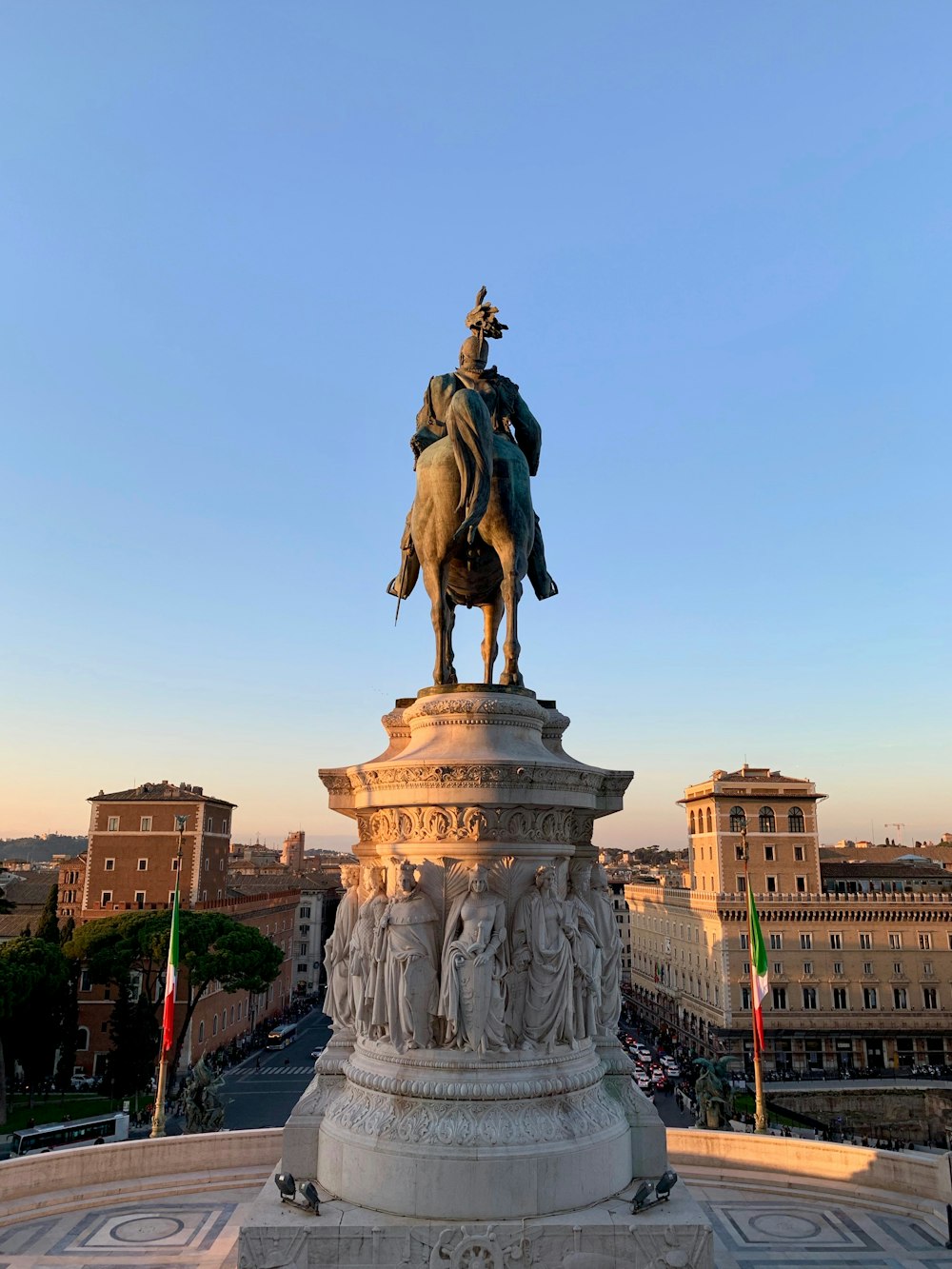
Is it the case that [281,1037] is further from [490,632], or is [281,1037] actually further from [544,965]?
[544,965]

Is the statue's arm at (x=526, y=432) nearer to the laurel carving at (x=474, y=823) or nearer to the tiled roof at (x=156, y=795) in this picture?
the laurel carving at (x=474, y=823)

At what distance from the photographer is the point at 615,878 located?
116 metres

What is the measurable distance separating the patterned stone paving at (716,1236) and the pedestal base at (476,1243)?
1.89 m

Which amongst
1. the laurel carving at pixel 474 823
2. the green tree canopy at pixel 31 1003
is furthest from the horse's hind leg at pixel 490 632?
the green tree canopy at pixel 31 1003

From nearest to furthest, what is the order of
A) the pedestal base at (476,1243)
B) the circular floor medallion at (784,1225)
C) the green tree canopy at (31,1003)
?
the pedestal base at (476,1243) < the circular floor medallion at (784,1225) < the green tree canopy at (31,1003)

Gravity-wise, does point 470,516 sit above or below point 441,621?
above

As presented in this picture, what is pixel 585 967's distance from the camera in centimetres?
966

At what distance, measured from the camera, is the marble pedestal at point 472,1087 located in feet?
27.6

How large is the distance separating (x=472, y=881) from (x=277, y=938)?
6694 centimetres

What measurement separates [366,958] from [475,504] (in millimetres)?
5257

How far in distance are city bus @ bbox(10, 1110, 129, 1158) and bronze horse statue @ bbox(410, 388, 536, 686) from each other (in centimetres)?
2440

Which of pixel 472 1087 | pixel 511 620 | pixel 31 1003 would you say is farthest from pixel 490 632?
pixel 31 1003

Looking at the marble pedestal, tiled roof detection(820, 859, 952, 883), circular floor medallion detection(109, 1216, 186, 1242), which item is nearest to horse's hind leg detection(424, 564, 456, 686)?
the marble pedestal

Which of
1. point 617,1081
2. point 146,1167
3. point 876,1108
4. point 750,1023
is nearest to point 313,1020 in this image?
point 750,1023
